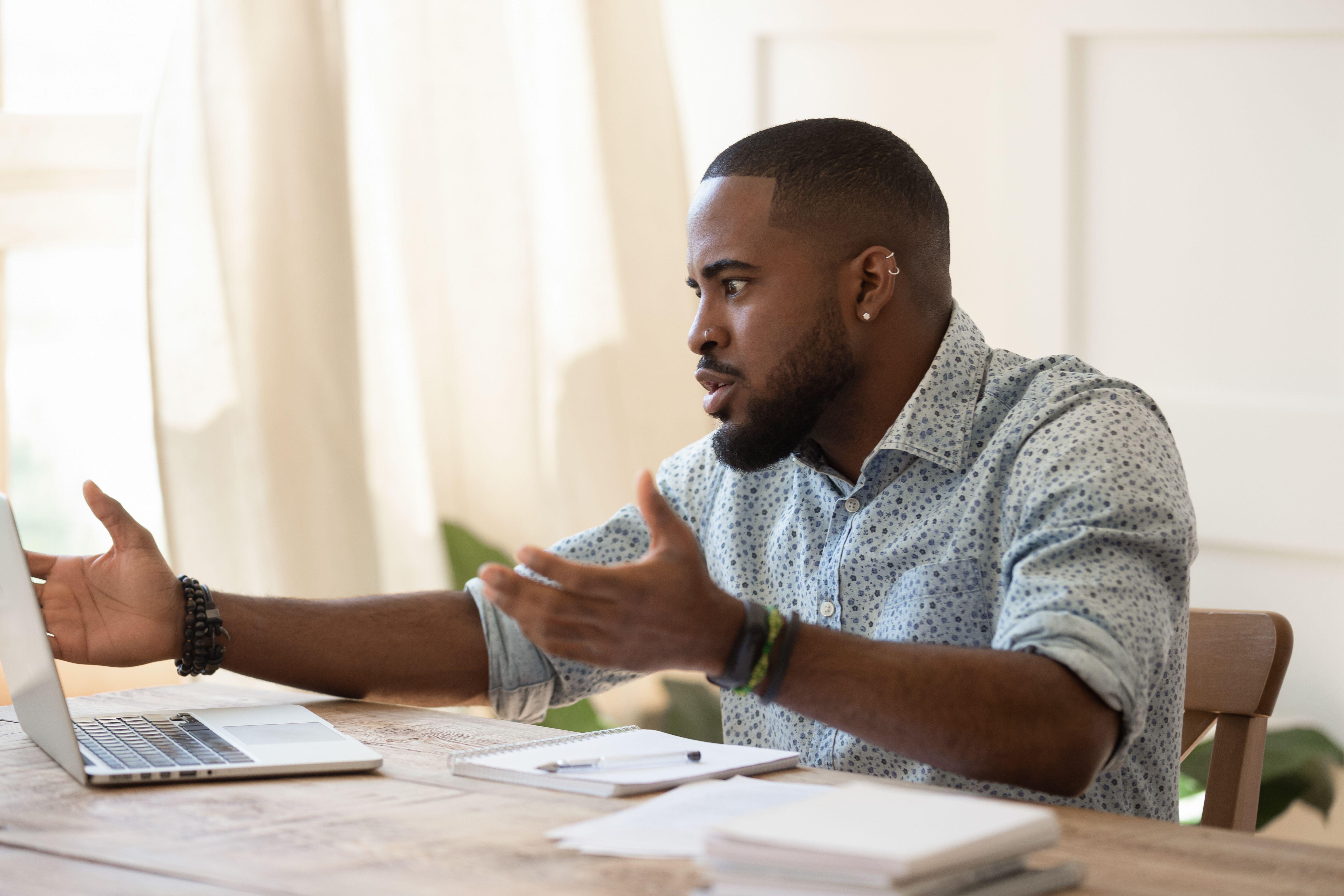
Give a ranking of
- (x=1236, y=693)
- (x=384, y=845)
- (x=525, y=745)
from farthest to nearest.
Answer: (x=1236, y=693) → (x=525, y=745) → (x=384, y=845)

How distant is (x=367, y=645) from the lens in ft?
4.70

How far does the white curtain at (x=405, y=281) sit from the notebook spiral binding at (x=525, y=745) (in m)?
0.93

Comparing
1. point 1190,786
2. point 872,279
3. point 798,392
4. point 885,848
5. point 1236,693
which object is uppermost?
point 872,279

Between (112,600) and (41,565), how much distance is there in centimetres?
9

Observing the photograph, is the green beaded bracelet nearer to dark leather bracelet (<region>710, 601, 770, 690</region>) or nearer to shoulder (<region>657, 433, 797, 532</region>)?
dark leather bracelet (<region>710, 601, 770, 690</region>)

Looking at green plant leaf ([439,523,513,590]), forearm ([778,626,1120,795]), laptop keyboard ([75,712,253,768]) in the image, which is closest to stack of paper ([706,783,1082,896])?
forearm ([778,626,1120,795])

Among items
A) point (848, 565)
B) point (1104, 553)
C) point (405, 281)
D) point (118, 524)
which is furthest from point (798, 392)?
point (405, 281)

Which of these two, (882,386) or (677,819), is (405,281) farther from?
(677,819)

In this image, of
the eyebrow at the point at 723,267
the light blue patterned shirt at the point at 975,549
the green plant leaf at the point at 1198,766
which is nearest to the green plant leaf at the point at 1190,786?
the green plant leaf at the point at 1198,766

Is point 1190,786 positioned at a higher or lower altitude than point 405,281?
lower

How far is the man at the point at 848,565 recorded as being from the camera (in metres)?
1.01

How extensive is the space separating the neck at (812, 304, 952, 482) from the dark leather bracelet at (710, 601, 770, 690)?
1.44 feet

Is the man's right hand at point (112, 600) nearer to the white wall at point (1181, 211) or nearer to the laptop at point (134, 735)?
the laptop at point (134, 735)

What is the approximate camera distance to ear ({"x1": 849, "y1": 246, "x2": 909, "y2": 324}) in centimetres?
139
